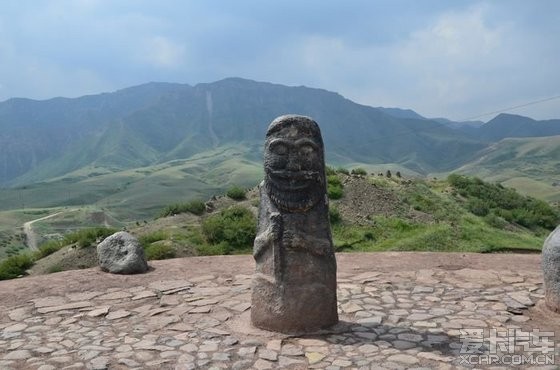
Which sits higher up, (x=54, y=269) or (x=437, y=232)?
(x=437, y=232)

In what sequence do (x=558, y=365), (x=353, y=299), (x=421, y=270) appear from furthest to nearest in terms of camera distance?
(x=421, y=270) → (x=353, y=299) → (x=558, y=365)

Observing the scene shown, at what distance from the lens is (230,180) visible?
355 feet

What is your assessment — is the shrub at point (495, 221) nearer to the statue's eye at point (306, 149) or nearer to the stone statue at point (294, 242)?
the stone statue at point (294, 242)

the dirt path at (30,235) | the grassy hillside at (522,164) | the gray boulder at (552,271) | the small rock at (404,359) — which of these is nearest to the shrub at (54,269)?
the small rock at (404,359)

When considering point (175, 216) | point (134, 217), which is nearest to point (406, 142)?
point (134, 217)

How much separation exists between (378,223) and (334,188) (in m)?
2.51

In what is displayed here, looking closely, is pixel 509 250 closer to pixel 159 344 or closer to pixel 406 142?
pixel 159 344

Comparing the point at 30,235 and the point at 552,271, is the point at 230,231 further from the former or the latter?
the point at 30,235

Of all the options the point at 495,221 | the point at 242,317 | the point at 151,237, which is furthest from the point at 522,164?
the point at 242,317

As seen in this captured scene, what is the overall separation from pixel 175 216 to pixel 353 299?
11088 millimetres

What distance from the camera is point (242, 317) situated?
808 cm

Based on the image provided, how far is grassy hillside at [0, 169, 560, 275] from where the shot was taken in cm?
1497

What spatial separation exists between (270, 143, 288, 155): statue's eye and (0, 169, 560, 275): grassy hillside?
23.9 feet

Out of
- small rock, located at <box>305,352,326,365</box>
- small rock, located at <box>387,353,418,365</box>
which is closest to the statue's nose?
small rock, located at <box>305,352,326,365</box>
